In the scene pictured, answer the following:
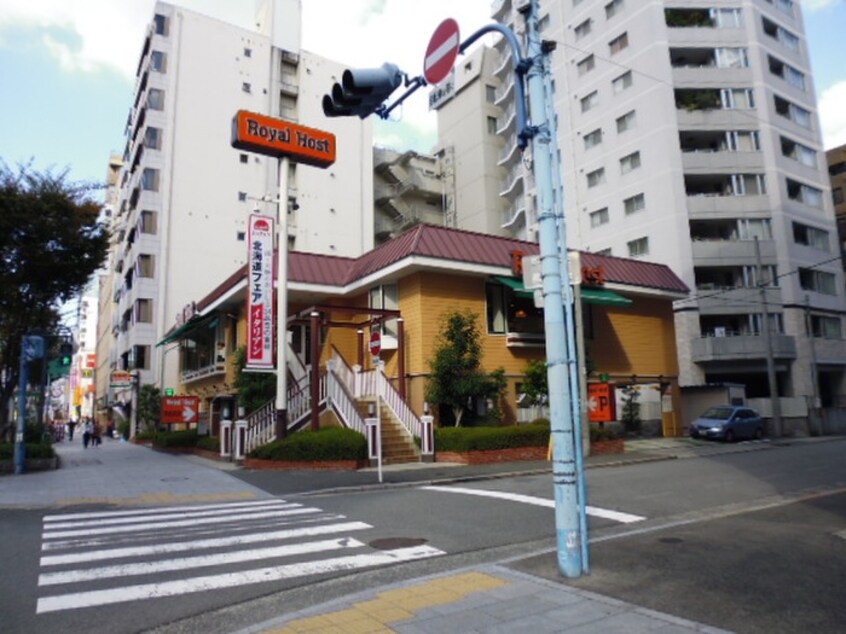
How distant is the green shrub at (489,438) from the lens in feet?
58.5

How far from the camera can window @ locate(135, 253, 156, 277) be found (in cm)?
4429

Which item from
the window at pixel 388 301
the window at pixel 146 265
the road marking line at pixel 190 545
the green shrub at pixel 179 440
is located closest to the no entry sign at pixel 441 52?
the road marking line at pixel 190 545

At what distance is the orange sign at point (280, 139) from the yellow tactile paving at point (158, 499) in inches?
417

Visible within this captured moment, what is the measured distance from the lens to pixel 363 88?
666 cm

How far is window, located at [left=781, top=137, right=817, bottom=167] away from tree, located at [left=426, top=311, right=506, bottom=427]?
112 ft

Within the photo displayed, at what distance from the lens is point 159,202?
1790 inches

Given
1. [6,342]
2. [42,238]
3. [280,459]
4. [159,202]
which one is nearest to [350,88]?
[280,459]

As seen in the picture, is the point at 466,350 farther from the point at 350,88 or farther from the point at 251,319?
the point at 350,88

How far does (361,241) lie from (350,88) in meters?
46.1

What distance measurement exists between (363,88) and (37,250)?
1842cm

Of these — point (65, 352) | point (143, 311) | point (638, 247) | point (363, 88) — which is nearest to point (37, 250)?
point (65, 352)

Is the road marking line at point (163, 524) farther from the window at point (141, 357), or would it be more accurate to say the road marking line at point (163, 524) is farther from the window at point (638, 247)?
the window at point (141, 357)

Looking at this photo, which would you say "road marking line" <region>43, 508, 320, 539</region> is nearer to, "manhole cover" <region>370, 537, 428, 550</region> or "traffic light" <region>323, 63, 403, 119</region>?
"manhole cover" <region>370, 537, 428, 550</region>

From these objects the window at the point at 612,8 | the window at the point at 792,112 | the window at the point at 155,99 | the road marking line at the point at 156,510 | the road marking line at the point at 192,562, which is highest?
the window at the point at 612,8
